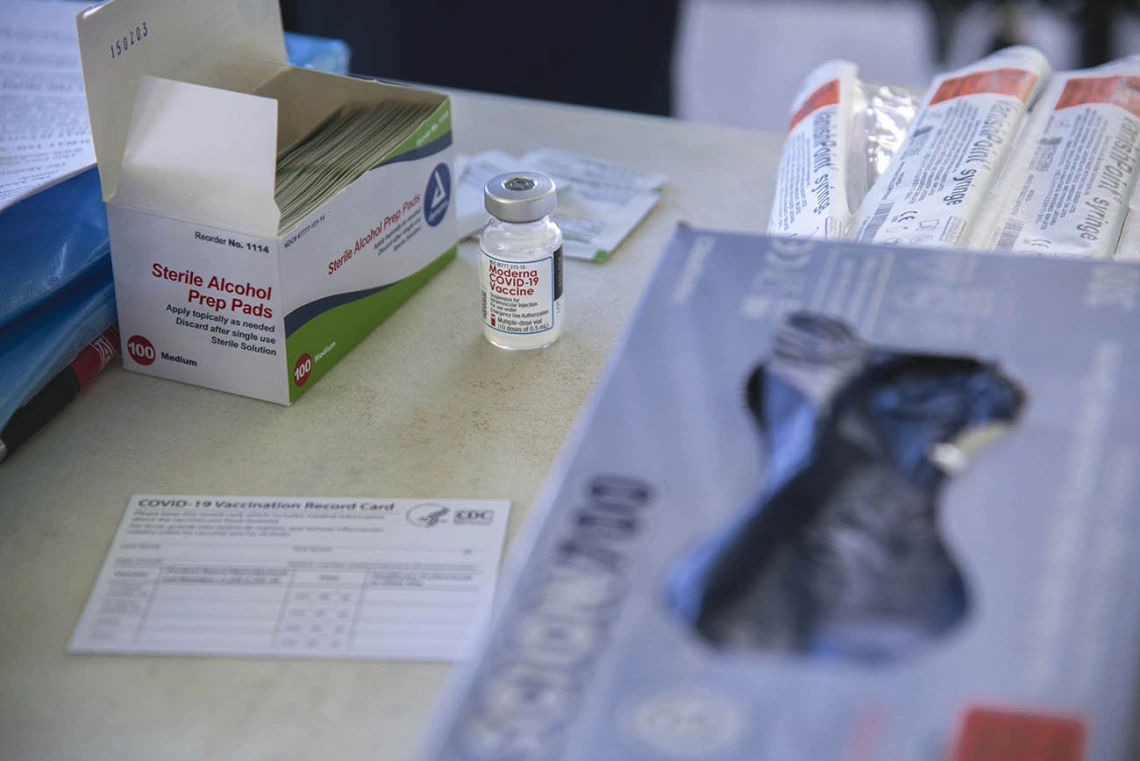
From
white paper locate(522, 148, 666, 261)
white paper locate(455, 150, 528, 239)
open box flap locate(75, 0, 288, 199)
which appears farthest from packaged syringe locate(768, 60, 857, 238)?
open box flap locate(75, 0, 288, 199)

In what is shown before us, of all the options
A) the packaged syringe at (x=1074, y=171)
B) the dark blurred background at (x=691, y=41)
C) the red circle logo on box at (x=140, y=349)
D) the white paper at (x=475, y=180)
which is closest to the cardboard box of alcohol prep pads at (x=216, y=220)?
the red circle logo on box at (x=140, y=349)

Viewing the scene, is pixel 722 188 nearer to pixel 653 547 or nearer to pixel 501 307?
pixel 501 307

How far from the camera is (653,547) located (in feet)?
1.34

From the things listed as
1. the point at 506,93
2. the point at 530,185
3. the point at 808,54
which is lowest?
the point at 808,54

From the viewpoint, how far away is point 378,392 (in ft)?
2.52

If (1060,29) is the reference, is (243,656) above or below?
above

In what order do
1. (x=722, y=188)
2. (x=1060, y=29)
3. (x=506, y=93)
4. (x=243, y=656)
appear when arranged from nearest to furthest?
(x=243, y=656), (x=722, y=188), (x=506, y=93), (x=1060, y=29)

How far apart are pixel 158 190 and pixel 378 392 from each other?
19cm

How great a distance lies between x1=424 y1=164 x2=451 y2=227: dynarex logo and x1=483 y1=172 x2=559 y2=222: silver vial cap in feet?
0.36

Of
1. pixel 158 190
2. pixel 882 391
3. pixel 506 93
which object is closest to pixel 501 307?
pixel 158 190

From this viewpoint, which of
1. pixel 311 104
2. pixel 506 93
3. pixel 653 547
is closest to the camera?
pixel 653 547

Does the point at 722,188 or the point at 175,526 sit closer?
the point at 175,526

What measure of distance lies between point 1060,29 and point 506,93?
5.56ft

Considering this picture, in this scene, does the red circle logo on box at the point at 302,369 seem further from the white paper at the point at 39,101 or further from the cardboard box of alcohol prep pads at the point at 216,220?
the white paper at the point at 39,101
